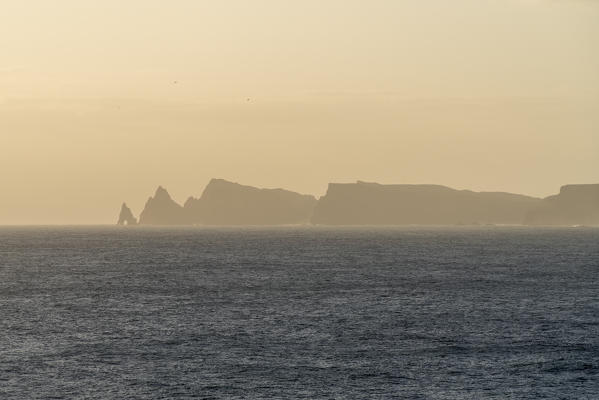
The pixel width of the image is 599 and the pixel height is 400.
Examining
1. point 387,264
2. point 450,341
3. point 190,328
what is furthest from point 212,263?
point 450,341

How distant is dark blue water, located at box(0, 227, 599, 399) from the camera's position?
57219mm

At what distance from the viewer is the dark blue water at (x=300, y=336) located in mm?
57219

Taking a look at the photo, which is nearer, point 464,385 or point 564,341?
point 464,385

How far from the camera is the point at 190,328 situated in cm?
8175

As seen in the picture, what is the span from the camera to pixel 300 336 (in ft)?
249

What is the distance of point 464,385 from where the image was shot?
57281 mm

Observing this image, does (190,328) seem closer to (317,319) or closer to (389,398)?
(317,319)

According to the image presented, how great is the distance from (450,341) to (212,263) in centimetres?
10982

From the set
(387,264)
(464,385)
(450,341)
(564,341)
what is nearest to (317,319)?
(450,341)

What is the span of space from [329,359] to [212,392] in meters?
12.6

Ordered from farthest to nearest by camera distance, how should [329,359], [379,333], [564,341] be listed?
[379,333] < [564,341] < [329,359]

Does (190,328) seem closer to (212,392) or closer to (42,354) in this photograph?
(42,354)

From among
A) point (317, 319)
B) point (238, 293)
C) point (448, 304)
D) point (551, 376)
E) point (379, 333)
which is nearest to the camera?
point (551, 376)

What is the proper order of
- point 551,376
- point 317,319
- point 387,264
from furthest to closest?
point 387,264
point 317,319
point 551,376
